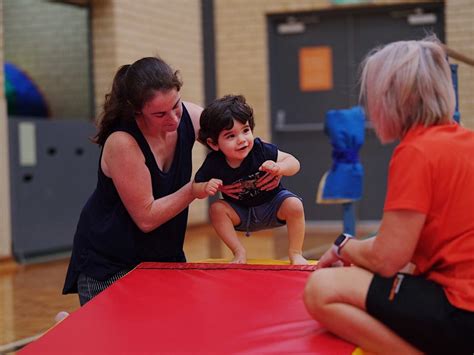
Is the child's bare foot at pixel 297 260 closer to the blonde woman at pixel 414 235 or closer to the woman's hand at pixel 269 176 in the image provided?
the woman's hand at pixel 269 176

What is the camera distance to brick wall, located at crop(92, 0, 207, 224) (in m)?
8.21

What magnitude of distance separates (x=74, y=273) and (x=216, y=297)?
76 cm

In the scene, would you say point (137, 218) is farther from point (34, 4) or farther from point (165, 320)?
point (34, 4)

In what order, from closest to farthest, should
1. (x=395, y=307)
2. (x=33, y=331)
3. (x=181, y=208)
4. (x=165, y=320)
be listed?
(x=395, y=307) → (x=165, y=320) → (x=181, y=208) → (x=33, y=331)

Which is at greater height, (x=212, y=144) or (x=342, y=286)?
(x=212, y=144)

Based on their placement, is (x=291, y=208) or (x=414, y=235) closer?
(x=414, y=235)

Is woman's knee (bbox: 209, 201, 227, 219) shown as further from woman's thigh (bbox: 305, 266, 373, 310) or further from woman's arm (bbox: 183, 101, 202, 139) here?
woman's thigh (bbox: 305, 266, 373, 310)

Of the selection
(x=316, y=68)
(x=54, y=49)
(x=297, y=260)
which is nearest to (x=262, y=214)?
(x=297, y=260)

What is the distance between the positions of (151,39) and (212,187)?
6161 millimetres

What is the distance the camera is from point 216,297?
2.59 metres

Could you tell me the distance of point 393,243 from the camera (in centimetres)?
204

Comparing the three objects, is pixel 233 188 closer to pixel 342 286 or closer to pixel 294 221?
pixel 294 221

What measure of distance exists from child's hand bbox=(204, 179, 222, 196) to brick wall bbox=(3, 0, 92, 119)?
5189 mm

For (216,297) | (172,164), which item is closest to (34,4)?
(172,164)
